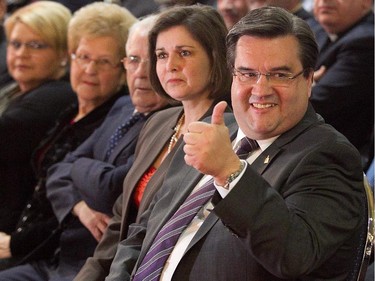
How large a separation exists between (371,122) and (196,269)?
172cm

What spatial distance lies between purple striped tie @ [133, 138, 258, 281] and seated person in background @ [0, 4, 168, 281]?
0.76 metres

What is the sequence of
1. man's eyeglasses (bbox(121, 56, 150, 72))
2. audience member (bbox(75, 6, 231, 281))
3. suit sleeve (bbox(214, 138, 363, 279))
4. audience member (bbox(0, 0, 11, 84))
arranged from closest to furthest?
1. suit sleeve (bbox(214, 138, 363, 279))
2. audience member (bbox(75, 6, 231, 281))
3. man's eyeglasses (bbox(121, 56, 150, 72))
4. audience member (bbox(0, 0, 11, 84))

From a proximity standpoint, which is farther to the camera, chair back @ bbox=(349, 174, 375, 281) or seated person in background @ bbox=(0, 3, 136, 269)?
seated person in background @ bbox=(0, 3, 136, 269)

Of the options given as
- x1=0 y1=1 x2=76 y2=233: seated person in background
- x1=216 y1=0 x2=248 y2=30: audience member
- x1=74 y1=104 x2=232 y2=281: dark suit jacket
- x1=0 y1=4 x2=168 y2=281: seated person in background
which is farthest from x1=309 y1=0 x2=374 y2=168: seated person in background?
x1=0 y1=1 x2=76 y2=233: seated person in background

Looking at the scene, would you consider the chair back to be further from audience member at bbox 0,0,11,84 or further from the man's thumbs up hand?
audience member at bbox 0,0,11,84

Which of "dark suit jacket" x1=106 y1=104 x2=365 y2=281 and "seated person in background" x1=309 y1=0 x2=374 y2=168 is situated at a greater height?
"dark suit jacket" x1=106 y1=104 x2=365 y2=281

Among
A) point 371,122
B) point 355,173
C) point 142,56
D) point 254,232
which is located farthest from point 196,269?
point 371,122

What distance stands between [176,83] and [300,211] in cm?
94

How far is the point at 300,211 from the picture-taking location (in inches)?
74.0

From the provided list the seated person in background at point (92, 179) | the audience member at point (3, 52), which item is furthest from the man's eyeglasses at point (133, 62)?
the audience member at point (3, 52)

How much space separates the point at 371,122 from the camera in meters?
3.55

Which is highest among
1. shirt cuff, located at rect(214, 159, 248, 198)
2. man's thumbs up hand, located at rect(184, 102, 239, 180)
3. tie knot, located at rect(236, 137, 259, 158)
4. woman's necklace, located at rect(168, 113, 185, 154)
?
man's thumbs up hand, located at rect(184, 102, 239, 180)

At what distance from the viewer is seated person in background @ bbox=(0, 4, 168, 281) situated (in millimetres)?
3096

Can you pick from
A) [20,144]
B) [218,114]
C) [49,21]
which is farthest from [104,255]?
[49,21]
